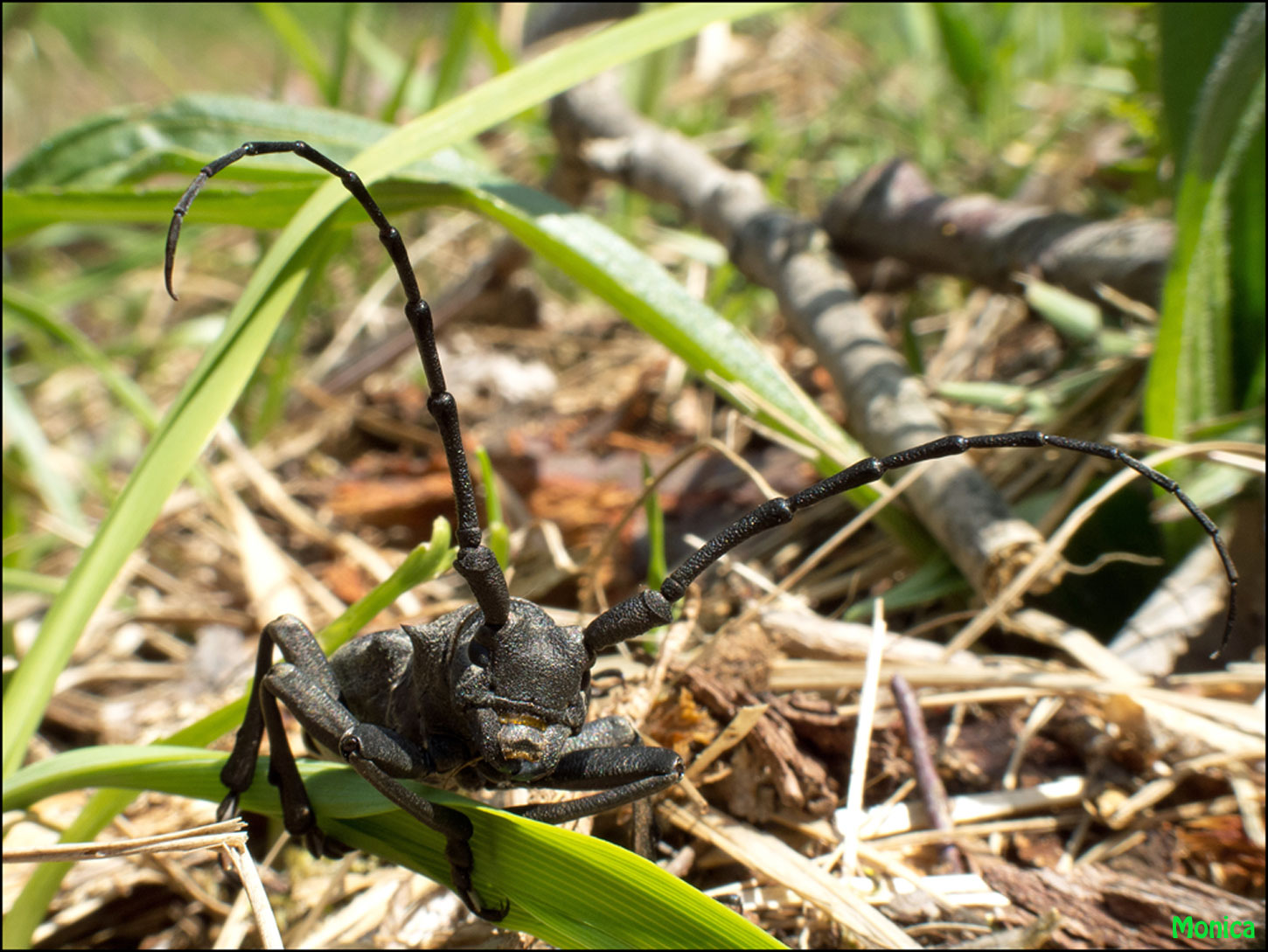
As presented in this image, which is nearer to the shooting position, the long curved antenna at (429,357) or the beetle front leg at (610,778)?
the long curved antenna at (429,357)

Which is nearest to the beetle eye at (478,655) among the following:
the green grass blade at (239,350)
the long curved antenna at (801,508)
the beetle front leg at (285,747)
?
the long curved antenna at (801,508)

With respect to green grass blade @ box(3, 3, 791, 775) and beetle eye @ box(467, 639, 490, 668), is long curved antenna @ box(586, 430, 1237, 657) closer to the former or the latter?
beetle eye @ box(467, 639, 490, 668)

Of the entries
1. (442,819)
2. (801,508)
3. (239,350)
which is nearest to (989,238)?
(801,508)

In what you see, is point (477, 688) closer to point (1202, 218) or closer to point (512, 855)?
point (512, 855)

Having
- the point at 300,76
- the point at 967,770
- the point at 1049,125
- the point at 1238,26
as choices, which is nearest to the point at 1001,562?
the point at 967,770

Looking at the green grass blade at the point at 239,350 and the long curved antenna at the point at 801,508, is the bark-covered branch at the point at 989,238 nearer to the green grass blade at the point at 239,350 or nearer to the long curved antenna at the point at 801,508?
the green grass blade at the point at 239,350

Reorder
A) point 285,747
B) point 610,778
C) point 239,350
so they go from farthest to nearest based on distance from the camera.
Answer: point 239,350 → point 285,747 → point 610,778

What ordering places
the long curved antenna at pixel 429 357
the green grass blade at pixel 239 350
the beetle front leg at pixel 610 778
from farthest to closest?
the green grass blade at pixel 239 350 < the beetle front leg at pixel 610 778 < the long curved antenna at pixel 429 357
